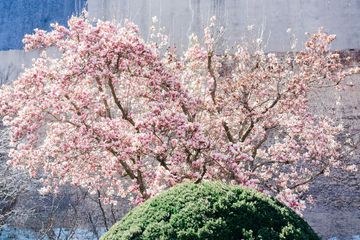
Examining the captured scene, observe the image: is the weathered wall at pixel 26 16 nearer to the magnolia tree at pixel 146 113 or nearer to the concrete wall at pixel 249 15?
the concrete wall at pixel 249 15

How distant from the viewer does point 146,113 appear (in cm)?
733

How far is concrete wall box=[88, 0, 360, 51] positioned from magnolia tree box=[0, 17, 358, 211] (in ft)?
18.3

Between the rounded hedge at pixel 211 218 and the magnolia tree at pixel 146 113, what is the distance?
262 cm

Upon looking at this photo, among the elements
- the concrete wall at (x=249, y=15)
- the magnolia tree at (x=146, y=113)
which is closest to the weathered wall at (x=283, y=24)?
the concrete wall at (x=249, y=15)

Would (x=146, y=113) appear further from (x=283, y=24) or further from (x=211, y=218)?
(x=283, y=24)

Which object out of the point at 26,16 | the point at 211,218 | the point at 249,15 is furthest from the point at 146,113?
the point at 26,16

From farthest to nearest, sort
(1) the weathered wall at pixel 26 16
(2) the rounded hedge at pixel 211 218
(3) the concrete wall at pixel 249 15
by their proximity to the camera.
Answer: (1) the weathered wall at pixel 26 16 → (3) the concrete wall at pixel 249 15 → (2) the rounded hedge at pixel 211 218

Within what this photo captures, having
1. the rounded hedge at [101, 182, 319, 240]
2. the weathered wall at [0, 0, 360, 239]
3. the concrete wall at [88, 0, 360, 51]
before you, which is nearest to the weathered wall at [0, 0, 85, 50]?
the weathered wall at [0, 0, 360, 239]

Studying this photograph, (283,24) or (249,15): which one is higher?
(249,15)

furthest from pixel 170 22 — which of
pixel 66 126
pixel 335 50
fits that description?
pixel 66 126

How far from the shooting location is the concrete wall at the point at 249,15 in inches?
562

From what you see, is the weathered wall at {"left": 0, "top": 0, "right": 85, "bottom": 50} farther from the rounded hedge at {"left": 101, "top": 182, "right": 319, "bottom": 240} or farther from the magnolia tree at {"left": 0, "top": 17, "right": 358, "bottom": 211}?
the rounded hedge at {"left": 101, "top": 182, "right": 319, "bottom": 240}

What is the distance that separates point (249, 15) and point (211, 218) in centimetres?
1135

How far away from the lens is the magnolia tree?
282 inches
